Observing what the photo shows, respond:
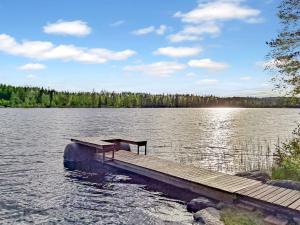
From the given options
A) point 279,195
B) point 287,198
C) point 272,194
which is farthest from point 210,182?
point 287,198

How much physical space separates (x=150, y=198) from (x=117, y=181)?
13.6 feet

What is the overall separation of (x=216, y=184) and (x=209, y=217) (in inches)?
134

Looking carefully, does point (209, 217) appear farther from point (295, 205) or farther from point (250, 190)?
point (295, 205)

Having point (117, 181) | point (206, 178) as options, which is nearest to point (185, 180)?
point (206, 178)

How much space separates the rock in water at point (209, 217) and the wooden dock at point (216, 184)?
1.46m

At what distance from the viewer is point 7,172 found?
2284cm

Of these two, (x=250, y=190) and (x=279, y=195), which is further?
A: (x=250, y=190)

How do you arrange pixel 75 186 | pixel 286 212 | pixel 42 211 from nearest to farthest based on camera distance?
pixel 286 212, pixel 42 211, pixel 75 186

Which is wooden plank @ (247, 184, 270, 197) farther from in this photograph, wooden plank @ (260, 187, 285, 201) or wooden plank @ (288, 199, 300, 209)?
wooden plank @ (288, 199, 300, 209)

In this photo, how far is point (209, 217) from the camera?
12.6 metres

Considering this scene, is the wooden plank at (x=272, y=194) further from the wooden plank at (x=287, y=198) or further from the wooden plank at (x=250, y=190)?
the wooden plank at (x=250, y=190)

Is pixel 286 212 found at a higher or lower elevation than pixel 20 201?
higher

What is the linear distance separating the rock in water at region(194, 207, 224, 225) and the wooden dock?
1.46 m

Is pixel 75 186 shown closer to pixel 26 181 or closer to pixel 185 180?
pixel 26 181
